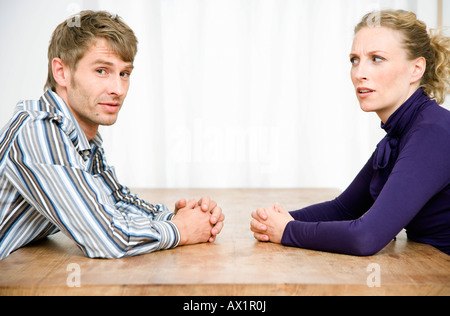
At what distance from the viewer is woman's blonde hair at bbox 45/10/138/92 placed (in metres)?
1.58

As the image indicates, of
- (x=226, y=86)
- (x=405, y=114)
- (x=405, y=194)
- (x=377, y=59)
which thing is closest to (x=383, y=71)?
(x=377, y=59)

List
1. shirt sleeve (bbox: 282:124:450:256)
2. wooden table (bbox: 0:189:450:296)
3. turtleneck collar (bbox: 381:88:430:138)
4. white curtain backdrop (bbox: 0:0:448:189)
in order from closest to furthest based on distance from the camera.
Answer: wooden table (bbox: 0:189:450:296), shirt sleeve (bbox: 282:124:450:256), turtleneck collar (bbox: 381:88:430:138), white curtain backdrop (bbox: 0:0:448:189)

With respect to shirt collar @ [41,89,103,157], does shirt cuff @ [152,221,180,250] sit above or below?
below

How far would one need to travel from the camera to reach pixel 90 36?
1591mm

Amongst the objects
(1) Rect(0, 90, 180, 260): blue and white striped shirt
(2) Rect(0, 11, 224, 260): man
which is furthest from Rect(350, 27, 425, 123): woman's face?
(1) Rect(0, 90, 180, 260): blue and white striped shirt

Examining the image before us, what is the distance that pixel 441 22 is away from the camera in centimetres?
378

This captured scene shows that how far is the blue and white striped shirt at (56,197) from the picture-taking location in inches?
49.9

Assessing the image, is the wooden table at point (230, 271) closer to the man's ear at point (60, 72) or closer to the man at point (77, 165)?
the man at point (77, 165)

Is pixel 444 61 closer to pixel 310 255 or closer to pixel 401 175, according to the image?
pixel 401 175

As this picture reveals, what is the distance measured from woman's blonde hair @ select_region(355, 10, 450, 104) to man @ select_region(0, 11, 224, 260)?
2.44 feet

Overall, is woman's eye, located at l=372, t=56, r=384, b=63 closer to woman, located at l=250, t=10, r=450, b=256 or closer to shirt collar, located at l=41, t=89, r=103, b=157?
woman, located at l=250, t=10, r=450, b=256

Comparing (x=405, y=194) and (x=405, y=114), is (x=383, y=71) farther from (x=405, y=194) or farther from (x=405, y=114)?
(x=405, y=194)

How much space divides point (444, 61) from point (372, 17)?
285mm

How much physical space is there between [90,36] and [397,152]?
98 cm
